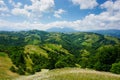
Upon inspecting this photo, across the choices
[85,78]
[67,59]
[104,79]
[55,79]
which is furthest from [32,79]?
[67,59]

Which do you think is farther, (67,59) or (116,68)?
(67,59)

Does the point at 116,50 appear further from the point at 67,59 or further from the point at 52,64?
the point at 52,64

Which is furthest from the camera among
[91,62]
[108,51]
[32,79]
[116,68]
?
[91,62]

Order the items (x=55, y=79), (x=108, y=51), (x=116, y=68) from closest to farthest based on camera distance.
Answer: (x=55, y=79) < (x=116, y=68) < (x=108, y=51)

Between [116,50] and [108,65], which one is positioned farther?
[116,50]

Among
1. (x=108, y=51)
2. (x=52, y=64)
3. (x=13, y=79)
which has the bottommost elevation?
(x=52, y=64)

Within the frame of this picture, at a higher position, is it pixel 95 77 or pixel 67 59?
pixel 95 77

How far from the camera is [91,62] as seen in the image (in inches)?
6319

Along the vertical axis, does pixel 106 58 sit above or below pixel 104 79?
below

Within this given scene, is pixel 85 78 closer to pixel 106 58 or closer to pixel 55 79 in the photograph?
pixel 55 79

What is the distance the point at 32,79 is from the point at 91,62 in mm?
122375

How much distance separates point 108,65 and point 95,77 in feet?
328

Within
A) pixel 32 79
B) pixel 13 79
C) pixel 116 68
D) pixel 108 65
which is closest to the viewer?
pixel 32 79

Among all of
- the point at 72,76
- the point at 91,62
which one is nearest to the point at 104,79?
the point at 72,76
